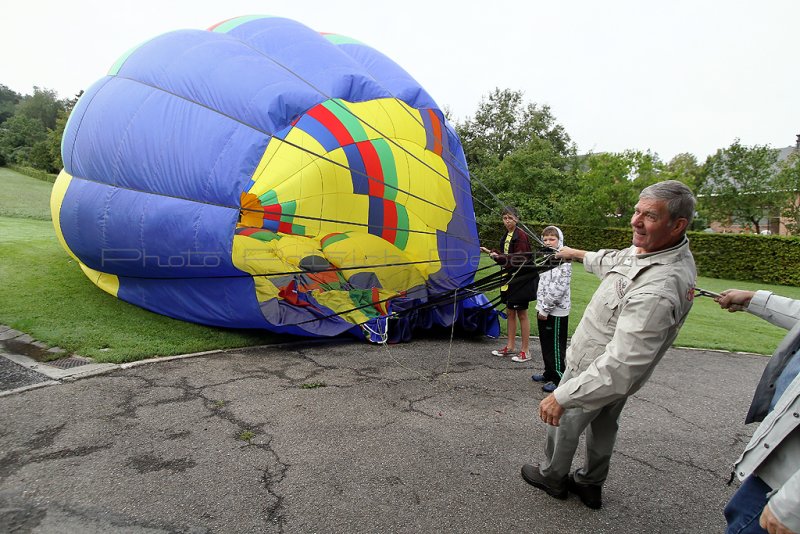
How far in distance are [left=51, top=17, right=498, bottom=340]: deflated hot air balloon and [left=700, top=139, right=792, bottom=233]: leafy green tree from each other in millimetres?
25993

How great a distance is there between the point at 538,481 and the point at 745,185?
29.2 m

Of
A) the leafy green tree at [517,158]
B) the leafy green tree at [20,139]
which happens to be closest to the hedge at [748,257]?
the leafy green tree at [517,158]

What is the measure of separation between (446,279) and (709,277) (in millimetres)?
17453

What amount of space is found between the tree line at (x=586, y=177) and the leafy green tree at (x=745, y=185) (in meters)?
0.04

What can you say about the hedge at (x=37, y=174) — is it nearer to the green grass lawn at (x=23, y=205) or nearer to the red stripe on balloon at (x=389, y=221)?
the green grass lawn at (x=23, y=205)

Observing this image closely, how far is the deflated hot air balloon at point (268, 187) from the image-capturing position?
15.0 ft

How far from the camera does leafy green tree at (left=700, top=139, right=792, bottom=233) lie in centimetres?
2514

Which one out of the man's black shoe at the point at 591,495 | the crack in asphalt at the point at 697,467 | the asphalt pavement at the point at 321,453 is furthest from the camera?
the crack in asphalt at the point at 697,467

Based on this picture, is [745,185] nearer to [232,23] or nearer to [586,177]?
[586,177]

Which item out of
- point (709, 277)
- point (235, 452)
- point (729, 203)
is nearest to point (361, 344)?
point (235, 452)

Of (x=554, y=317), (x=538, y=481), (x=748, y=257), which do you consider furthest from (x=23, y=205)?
(x=748, y=257)

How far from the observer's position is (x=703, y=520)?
2.78m

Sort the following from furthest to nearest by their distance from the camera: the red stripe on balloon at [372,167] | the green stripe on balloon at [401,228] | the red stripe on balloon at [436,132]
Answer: the red stripe on balloon at [436,132] → the green stripe on balloon at [401,228] → the red stripe on balloon at [372,167]

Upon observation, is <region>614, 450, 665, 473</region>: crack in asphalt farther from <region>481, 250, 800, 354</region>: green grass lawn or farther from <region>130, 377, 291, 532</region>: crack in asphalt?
<region>481, 250, 800, 354</region>: green grass lawn
